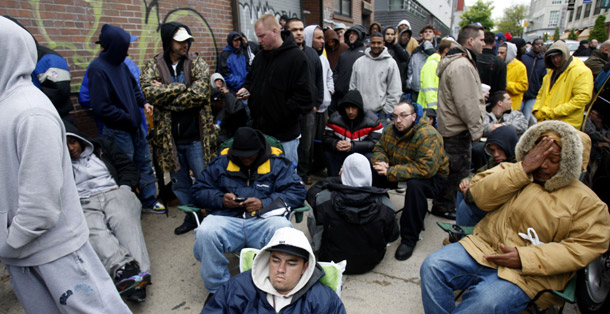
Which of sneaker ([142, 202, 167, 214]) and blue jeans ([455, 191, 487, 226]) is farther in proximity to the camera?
sneaker ([142, 202, 167, 214])

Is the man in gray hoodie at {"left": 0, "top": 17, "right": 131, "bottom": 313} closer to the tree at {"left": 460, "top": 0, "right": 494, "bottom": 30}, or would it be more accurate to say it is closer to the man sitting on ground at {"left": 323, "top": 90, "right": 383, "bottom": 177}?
the man sitting on ground at {"left": 323, "top": 90, "right": 383, "bottom": 177}

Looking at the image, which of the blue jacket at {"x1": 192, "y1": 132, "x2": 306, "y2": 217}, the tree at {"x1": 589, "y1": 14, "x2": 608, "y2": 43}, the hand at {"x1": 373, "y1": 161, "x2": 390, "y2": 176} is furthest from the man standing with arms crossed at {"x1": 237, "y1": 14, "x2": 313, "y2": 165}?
the tree at {"x1": 589, "y1": 14, "x2": 608, "y2": 43}

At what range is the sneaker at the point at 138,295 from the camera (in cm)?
266

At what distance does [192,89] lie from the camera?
3.51m

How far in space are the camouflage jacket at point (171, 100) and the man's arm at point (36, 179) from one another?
190cm

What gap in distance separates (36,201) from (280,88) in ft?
7.94

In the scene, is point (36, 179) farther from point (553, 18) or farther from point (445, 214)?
point (553, 18)

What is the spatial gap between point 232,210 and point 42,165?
1.58m

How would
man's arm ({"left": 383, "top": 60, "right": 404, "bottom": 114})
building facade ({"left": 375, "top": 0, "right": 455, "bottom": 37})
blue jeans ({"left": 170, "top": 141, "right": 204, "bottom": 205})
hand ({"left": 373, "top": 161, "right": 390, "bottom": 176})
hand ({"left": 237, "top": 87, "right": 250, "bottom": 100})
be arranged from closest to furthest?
hand ({"left": 373, "top": 161, "right": 390, "bottom": 176}), blue jeans ({"left": 170, "top": 141, "right": 204, "bottom": 205}), hand ({"left": 237, "top": 87, "right": 250, "bottom": 100}), man's arm ({"left": 383, "top": 60, "right": 404, "bottom": 114}), building facade ({"left": 375, "top": 0, "right": 455, "bottom": 37})

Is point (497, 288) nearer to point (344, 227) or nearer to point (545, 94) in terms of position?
point (344, 227)

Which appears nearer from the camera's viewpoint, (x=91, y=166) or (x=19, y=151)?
(x=19, y=151)

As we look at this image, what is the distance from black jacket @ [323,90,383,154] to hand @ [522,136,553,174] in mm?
1997

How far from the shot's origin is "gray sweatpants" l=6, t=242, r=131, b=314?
171 centimetres

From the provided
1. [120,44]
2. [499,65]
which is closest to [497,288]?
[120,44]
